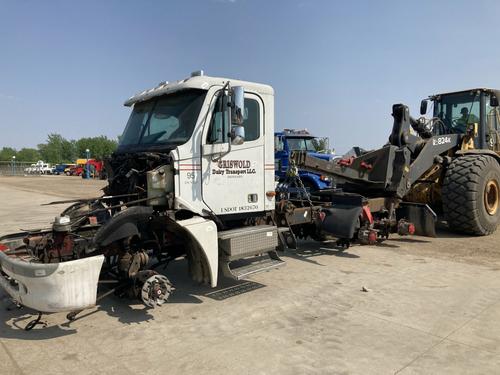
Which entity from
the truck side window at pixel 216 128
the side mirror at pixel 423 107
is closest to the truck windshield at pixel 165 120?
the truck side window at pixel 216 128

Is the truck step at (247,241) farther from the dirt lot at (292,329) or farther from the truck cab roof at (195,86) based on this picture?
the truck cab roof at (195,86)

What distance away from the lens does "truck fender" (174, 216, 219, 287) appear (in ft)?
15.1

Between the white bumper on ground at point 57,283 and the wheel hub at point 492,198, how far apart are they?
791 centimetres

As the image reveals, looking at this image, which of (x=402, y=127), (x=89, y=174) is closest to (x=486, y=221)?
(x=402, y=127)

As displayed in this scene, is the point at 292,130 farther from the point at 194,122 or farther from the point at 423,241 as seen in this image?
the point at 194,122

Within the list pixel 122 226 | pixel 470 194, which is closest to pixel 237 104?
pixel 122 226

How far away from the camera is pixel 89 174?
4884 cm

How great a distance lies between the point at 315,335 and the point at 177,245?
2.21m

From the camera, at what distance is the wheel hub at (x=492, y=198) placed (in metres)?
A: 8.57

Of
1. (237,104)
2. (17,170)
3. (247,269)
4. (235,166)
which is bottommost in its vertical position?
(247,269)

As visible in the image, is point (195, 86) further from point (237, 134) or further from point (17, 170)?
point (17, 170)

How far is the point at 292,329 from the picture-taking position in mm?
4098

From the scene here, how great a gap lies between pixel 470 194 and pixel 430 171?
1.04 m

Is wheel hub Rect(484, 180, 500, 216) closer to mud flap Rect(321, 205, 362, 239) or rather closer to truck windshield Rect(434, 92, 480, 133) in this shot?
truck windshield Rect(434, 92, 480, 133)
